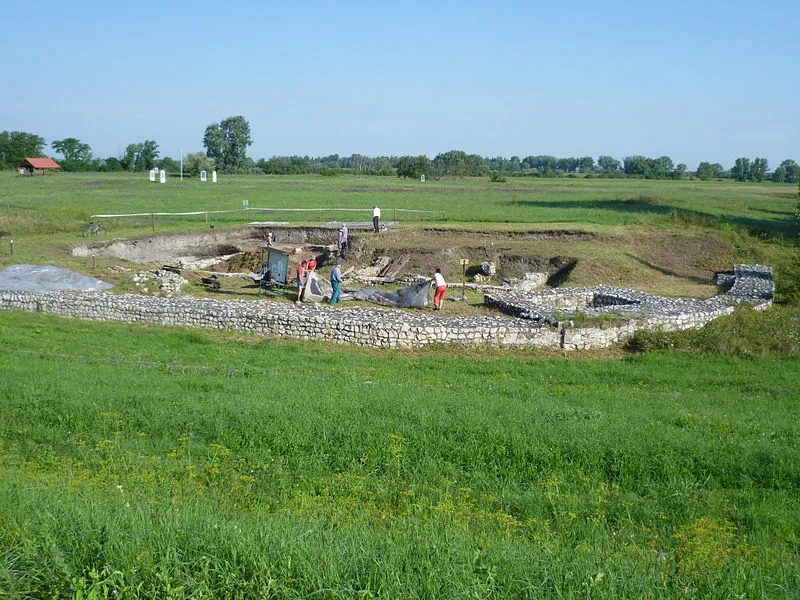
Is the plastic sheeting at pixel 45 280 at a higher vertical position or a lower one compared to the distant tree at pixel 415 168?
lower

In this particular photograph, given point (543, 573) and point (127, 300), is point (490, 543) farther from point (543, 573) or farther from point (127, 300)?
point (127, 300)

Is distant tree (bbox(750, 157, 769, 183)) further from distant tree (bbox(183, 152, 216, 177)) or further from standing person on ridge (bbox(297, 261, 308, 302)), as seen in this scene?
standing person on ridge (bbox(297, 261, 308, 302))

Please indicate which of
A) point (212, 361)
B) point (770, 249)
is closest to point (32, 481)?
point (212, 361)

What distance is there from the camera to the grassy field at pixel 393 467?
17.3 feet

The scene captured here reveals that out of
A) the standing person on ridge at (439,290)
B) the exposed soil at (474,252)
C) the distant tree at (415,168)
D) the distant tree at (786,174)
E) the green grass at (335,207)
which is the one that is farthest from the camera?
the distant tree at (786,174)

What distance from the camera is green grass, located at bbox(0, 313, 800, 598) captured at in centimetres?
525

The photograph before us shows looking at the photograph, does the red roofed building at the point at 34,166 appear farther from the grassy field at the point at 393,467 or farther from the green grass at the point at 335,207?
the grassy field at the point at 393,467

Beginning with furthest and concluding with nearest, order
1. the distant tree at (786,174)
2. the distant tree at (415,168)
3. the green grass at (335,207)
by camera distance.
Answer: the distant tree at (786,174)
the distant tree at (415,168)
the green grass at (335,207)

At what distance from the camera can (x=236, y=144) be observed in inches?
4862

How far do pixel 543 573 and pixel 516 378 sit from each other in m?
10.2

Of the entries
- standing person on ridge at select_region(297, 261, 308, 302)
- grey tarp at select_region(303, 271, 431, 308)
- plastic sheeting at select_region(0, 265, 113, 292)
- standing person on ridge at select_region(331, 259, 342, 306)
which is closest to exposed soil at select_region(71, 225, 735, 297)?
plastic sheeting at select_region(0, 265, 113, 292)

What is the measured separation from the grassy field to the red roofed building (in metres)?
79.0

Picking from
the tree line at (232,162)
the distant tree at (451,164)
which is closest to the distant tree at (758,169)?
the tree line at (232,162)

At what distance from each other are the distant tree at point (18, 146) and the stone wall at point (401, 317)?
9736cm
